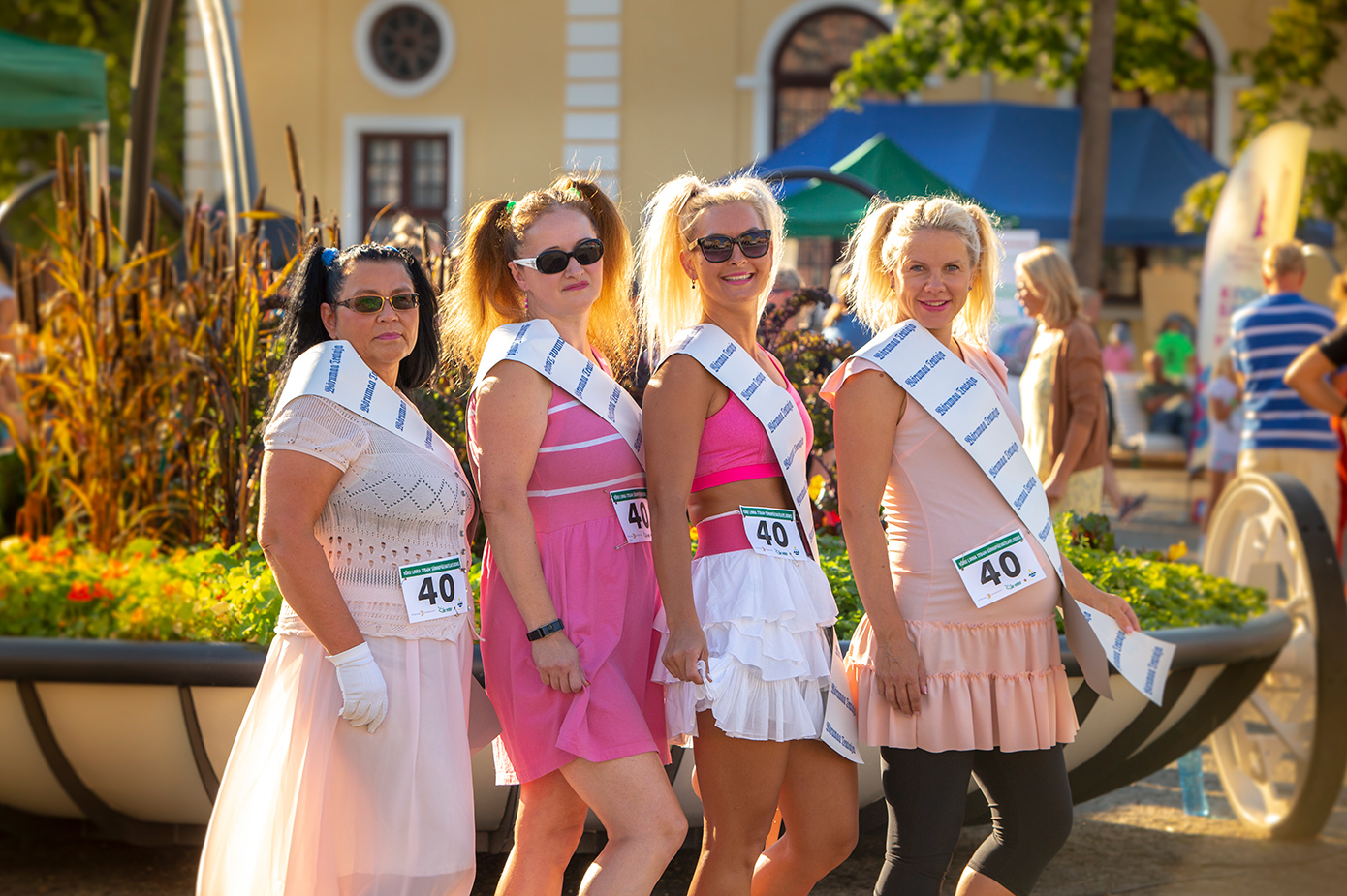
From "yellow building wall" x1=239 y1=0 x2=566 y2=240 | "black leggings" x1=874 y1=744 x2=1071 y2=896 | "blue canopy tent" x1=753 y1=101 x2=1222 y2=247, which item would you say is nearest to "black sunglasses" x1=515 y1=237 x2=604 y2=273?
"black leggings" x1=874 y1=744 x2=1071 y2=896

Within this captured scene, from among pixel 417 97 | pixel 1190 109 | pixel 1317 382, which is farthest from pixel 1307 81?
pixel 1317 382

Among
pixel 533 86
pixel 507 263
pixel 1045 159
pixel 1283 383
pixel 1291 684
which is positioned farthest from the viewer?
pixel 533 86

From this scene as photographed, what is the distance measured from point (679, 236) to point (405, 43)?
1704 cm

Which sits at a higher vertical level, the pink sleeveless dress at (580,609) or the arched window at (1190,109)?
the arched window at (1190,109)

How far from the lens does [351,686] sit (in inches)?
95.3

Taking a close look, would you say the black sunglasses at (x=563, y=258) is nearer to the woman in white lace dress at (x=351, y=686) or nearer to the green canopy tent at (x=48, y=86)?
the woman in white lace dress at (x=351, y=686)

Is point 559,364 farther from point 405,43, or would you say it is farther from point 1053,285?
point 405,43

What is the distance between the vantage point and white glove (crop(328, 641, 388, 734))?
2418 millimetres

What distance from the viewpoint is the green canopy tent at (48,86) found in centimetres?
705

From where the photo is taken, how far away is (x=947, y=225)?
2758 mm

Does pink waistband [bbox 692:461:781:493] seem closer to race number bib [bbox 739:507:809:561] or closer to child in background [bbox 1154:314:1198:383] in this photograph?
race number bib [bbox 739:507:809:561]

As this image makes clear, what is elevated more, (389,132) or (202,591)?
(389,132)

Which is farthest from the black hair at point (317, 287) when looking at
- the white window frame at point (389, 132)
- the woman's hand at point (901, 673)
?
the white window frame at point (389, 132)

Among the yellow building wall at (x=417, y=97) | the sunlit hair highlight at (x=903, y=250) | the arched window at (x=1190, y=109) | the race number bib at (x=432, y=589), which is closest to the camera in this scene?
the race number bib at (x=432, y=589)
